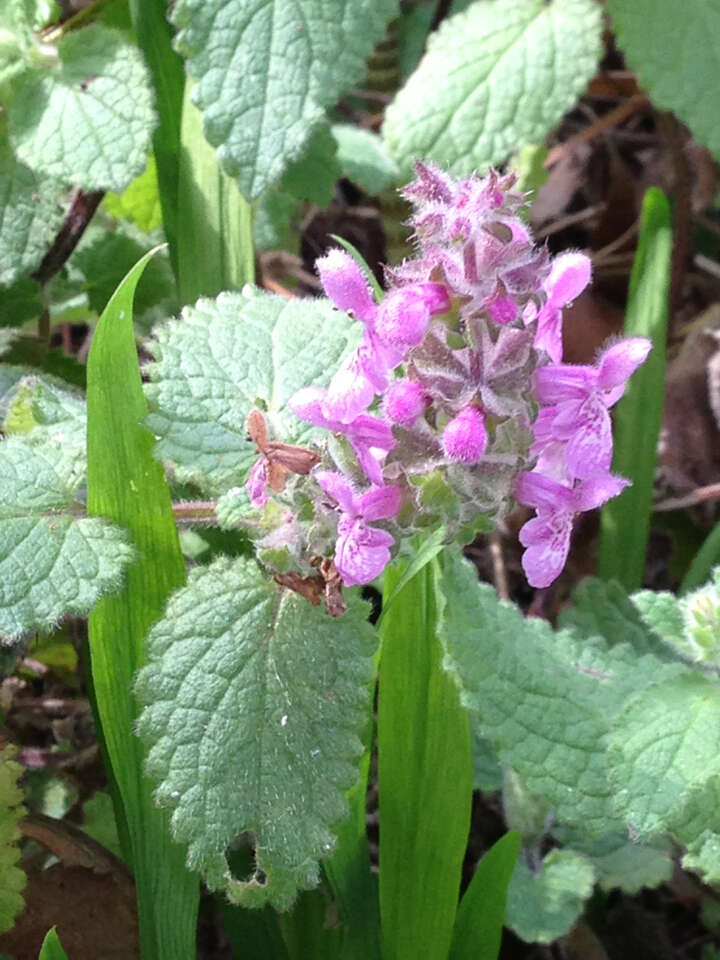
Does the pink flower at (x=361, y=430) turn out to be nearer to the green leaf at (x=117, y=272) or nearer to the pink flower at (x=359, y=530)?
the pink flower at (x=359, y=530)

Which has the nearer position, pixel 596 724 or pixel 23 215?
pixel 596 724

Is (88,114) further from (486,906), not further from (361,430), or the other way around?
(486,906)

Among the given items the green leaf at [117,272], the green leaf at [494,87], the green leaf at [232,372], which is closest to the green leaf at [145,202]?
the green leaf at [117,272]

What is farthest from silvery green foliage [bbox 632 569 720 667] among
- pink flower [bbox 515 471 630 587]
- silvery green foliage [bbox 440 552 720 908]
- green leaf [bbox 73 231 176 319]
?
green leaf [bbox 73 231 176 319]

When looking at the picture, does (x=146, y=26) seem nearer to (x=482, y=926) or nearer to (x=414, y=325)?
(x=414, y=325)

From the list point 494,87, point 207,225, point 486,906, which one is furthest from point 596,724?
point 494,87
